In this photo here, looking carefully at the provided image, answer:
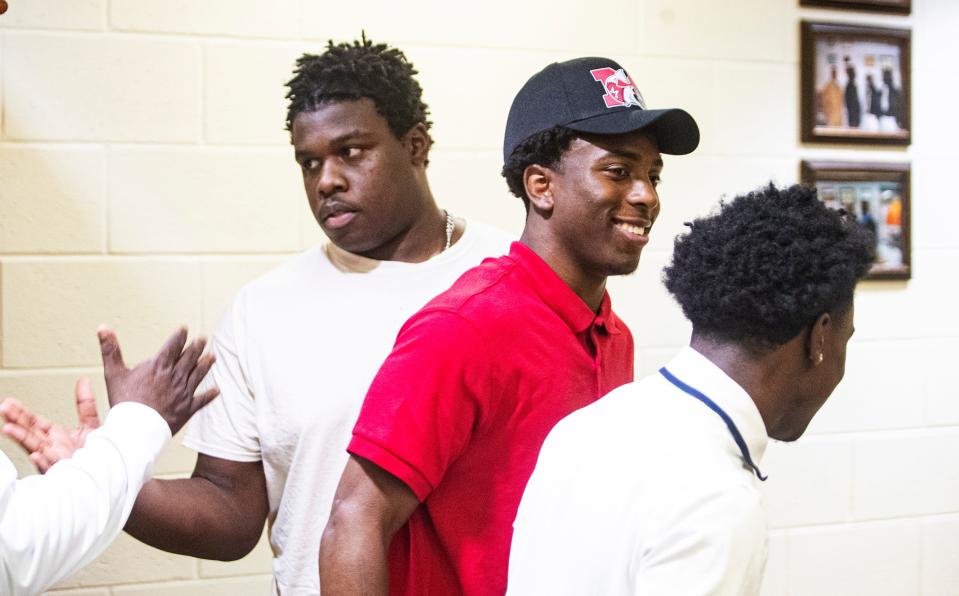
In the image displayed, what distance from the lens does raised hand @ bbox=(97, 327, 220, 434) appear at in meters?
1.29

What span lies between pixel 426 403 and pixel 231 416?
1.62ft

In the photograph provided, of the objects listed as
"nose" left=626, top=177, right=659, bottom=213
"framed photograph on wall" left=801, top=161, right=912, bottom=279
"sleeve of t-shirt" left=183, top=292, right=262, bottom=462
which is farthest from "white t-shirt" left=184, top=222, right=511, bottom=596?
"framed photograph on wall" left=801, top=161, right=912, bottom=279

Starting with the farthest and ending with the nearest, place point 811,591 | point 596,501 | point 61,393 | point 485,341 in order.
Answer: point 811,591 → point 61,393 → point 485,341 → point 596,501

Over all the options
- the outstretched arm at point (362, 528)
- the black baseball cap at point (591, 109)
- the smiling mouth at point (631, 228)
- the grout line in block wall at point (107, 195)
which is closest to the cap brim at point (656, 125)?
the black baseball cap at point (591, 109)

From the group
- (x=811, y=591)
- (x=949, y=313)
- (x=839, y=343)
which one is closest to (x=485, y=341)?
(x=839, y=343)

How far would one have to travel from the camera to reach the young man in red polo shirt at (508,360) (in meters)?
1.14

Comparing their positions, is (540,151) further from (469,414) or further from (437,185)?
(437,185)

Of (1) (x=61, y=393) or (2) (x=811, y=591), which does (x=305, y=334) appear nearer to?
(1) (x=61, y=393)

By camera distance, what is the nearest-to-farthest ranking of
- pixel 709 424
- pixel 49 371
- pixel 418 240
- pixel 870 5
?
pixel 709 424 → pixel 418 240 → pixel 49 371 → pixel 870 5

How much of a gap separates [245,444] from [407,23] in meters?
1.16

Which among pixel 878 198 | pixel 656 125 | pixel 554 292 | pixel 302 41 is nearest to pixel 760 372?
pixel 554 292

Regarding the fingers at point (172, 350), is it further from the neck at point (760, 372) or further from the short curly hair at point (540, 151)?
the neck at point (760, 372)

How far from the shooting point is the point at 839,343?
3.65 ft

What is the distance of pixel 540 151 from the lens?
1.39m
